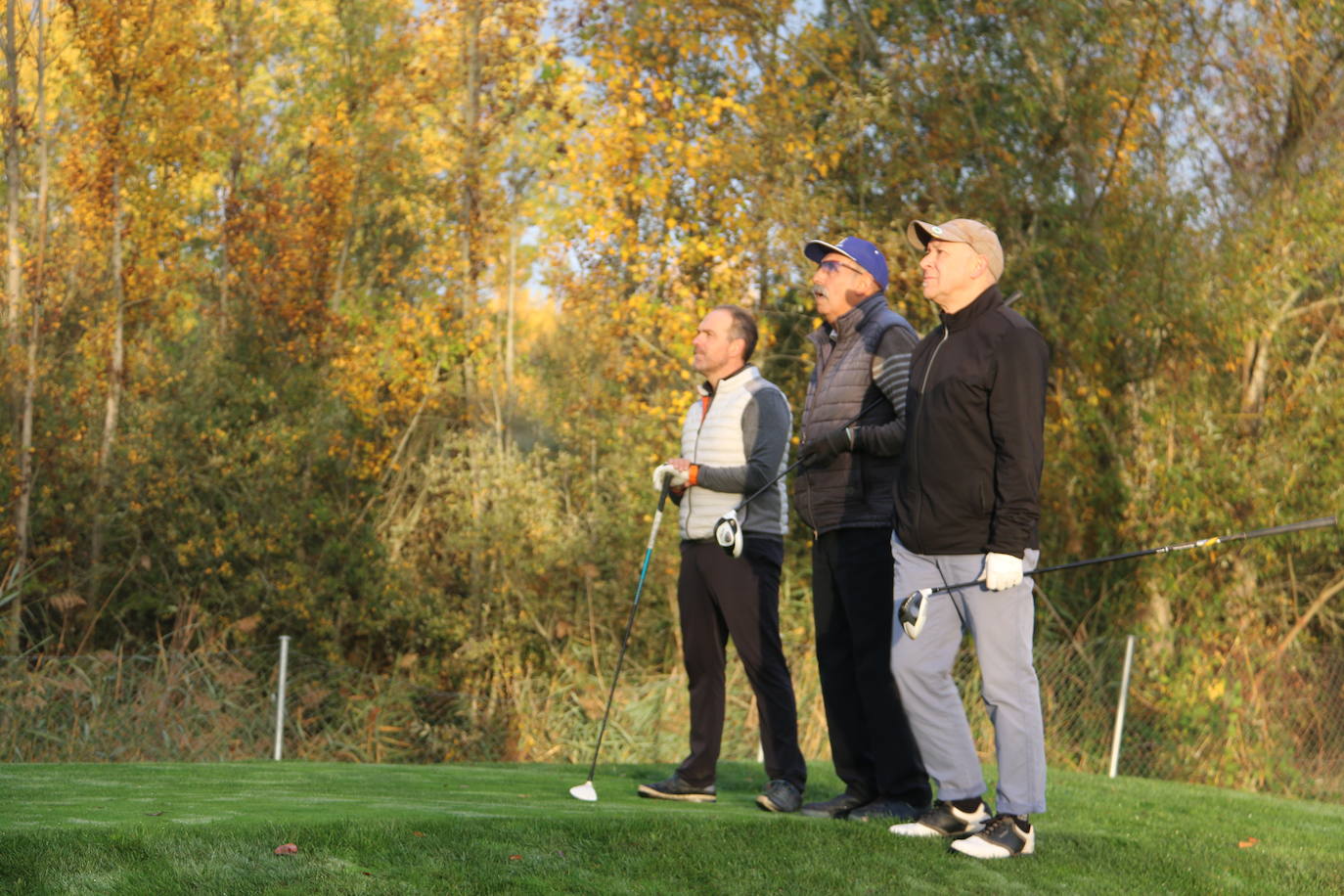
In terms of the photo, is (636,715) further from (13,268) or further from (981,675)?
(981,675)

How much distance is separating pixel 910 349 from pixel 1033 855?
5.43 feet

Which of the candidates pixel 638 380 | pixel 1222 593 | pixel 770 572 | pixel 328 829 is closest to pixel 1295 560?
pixel 1222 593

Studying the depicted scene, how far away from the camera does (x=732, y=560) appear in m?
5.22

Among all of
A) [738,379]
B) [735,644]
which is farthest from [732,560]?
[738,379]

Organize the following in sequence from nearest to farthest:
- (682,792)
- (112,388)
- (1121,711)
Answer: (682,792) → (1121,711) → (112,388)

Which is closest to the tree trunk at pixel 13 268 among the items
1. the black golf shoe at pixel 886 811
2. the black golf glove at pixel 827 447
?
the black golf glove at pixel 827 447

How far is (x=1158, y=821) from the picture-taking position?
6.27 metres

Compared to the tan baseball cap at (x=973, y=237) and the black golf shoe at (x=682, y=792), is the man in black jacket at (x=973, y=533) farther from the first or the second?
the black golf shoe at (x=682, y=792)

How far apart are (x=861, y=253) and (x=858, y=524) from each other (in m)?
0.95

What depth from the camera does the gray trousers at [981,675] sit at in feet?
14.4

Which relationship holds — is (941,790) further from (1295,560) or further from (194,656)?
(1295,560)

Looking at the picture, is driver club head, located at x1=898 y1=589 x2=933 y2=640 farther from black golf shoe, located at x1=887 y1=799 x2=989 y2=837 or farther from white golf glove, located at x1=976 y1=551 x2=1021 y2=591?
black golf shoe, located at x1=887 y1=799 x2=989 y2=837

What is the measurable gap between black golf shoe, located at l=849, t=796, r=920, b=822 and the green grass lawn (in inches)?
6.7

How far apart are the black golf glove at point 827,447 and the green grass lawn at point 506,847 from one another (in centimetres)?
118
